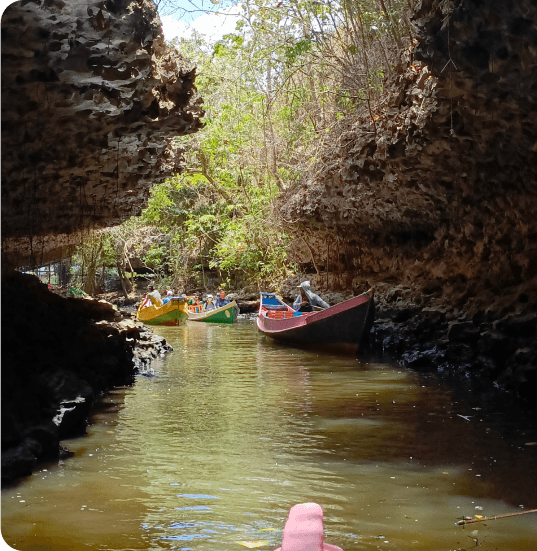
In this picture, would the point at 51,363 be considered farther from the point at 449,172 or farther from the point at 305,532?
the point at 449,172

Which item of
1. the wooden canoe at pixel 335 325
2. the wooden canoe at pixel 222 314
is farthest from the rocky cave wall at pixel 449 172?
the wooden canoe at pixel 222 314

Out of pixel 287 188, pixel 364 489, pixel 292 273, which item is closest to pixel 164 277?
pixel 292 273

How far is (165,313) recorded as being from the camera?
22.7 m

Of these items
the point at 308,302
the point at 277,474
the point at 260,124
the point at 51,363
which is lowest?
the point at 277,474

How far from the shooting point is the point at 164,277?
119 ft

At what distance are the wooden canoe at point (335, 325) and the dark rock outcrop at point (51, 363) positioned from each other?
154 inches

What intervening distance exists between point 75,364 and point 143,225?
24.9 metres

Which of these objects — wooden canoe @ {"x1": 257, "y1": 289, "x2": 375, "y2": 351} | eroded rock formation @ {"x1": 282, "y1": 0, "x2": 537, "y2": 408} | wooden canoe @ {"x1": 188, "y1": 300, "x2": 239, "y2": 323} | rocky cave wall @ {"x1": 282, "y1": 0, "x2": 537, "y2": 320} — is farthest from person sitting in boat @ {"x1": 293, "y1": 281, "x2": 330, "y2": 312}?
wooden canoe @ {"x1": 188, "y1": 300, "x2": 239, "y2": 323}

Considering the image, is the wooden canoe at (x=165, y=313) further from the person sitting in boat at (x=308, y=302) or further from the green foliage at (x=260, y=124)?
the person sitting in boat at (x=308, y=302)

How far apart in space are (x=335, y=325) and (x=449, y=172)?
485cm

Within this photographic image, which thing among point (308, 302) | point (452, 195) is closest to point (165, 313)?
point (308, 302)

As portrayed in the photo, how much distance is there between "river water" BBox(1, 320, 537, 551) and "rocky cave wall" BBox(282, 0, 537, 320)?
3430 mm

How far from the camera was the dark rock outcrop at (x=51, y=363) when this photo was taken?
18.2 ft

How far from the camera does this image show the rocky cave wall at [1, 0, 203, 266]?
5.67 metres
